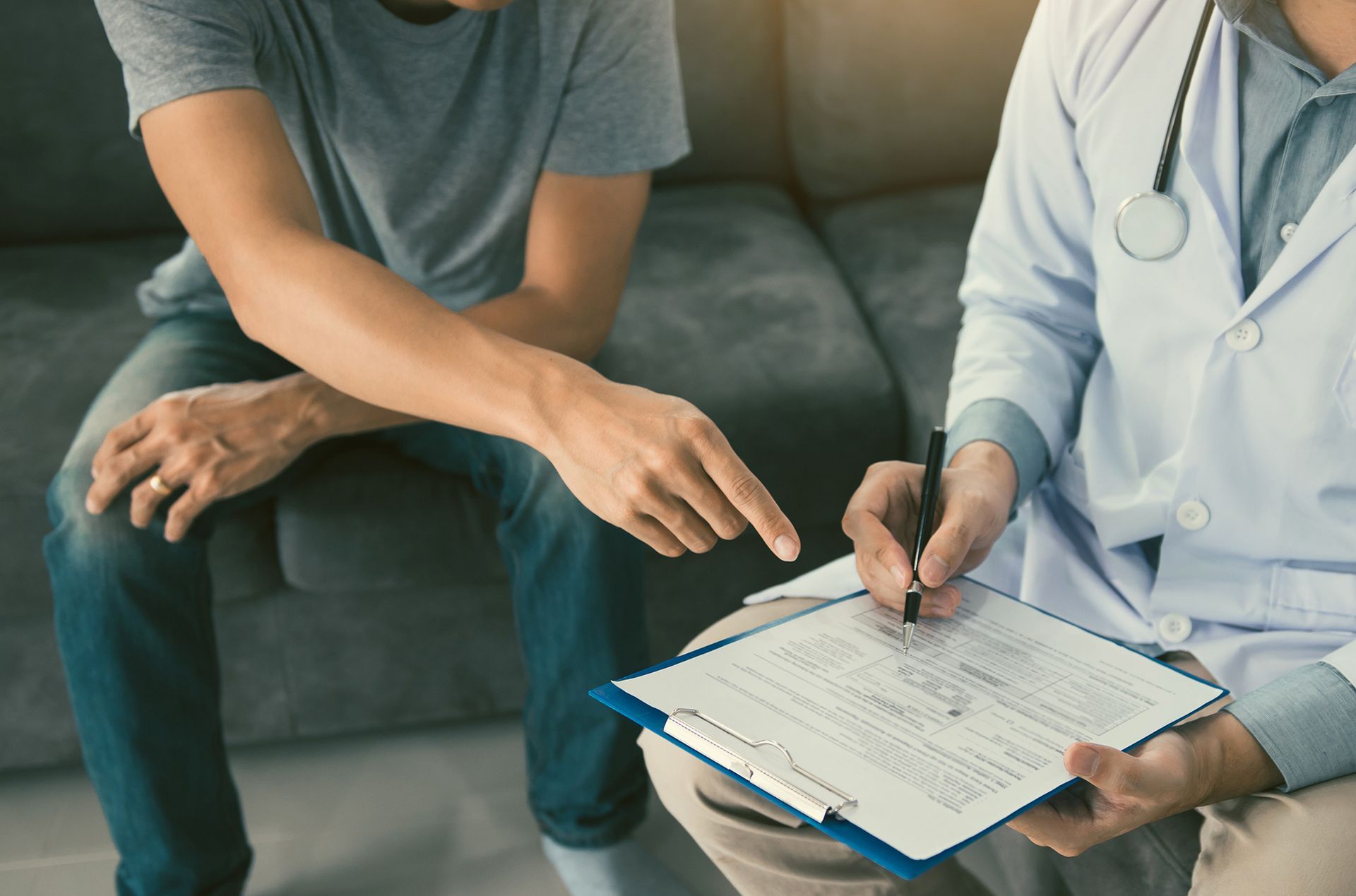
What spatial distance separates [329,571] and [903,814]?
0.86 meters

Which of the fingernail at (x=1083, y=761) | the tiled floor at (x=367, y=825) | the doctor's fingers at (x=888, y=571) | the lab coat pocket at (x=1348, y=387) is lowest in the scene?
the tiled floor at (x=367, y=825)

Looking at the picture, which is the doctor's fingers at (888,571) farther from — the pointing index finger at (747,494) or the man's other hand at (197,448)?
the man's other hand at (197,448)

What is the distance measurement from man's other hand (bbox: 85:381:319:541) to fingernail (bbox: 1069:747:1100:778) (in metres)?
0.81

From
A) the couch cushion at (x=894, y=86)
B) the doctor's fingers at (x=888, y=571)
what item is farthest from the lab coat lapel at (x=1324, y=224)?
the couch cushion at (x=894, y=86)

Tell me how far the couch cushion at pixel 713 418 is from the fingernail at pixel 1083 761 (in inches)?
29.3

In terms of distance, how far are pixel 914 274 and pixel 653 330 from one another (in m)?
0.44

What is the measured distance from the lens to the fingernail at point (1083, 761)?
664 millimetres

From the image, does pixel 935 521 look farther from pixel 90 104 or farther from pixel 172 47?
pixel 90 104

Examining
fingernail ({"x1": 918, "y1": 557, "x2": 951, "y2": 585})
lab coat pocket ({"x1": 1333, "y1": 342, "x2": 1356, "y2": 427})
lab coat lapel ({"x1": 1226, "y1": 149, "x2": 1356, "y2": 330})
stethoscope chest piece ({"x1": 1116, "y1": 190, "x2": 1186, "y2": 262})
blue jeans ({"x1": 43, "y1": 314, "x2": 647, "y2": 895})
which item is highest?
lab coat lapel ({"x1": 1226, "y1": 149, "x2": 1356, "y2": 330})

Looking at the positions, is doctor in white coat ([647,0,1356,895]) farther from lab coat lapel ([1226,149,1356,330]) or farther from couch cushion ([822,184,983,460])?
couch cushion ([822,184,983,460])

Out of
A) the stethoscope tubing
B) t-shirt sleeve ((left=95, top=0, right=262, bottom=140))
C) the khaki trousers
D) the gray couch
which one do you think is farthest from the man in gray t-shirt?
the stethoscope tubing

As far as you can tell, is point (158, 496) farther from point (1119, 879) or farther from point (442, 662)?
point (1119, 879)

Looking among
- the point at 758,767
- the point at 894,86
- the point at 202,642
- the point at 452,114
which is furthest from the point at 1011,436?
the point at 894,86

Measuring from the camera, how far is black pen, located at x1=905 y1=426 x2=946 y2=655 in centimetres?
83
